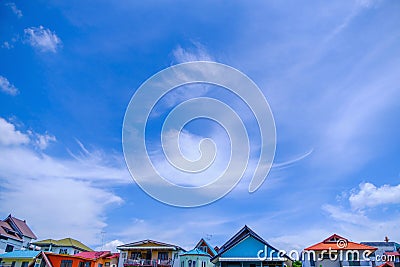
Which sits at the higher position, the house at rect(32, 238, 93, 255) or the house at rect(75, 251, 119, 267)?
the house at rect(32, 238, 93, 255)

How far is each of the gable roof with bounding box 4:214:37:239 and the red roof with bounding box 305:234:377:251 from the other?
43.5 metres

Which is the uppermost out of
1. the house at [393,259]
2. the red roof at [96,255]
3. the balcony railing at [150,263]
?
the house at [393,259]

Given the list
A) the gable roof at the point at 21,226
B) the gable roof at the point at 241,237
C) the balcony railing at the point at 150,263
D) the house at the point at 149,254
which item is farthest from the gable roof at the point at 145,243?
the gable roof at the point at 21,226

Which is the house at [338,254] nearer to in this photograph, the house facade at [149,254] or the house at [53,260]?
the house facade at [149,254]

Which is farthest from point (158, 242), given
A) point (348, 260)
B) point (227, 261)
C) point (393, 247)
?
point (393, 247)

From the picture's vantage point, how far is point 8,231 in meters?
49.8

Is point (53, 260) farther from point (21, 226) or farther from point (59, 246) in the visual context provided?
point (21, 226)

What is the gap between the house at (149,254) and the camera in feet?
129

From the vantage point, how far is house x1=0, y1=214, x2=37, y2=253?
47.3 meters

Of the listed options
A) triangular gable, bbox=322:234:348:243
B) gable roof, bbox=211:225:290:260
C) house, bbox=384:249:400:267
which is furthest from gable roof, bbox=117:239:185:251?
house, bbox=384:249:400:267

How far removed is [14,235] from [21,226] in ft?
10.9

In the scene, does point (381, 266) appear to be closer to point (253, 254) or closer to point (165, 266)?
point (253, 254)

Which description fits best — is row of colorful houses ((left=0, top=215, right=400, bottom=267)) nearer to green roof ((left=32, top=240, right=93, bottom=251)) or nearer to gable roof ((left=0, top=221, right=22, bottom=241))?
gable roof ((left=0, top=221, right=22, bottom=241))

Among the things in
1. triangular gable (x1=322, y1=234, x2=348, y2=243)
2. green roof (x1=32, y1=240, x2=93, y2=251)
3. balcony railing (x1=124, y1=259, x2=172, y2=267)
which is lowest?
balcony railing (x1=124, y1=259, x2=172, y2=267)
